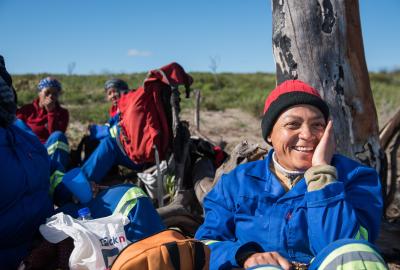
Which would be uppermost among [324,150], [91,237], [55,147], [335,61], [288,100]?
[335,61]

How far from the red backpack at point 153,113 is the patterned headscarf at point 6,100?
87.7 inches

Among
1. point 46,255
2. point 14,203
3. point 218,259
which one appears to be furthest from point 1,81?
point 218,259

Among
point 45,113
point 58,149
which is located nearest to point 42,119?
point 45,113

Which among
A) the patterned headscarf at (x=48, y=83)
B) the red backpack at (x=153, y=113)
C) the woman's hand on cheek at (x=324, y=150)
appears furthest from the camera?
the patterned headscarf at (x=48, y=83)

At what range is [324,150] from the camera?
6.75ft

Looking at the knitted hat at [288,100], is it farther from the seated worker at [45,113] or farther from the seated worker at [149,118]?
the seated worker at [45,113]

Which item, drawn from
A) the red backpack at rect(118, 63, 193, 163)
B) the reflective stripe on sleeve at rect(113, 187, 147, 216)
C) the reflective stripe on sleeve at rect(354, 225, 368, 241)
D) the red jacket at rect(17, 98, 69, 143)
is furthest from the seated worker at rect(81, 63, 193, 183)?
the reflective stripe on sleeve at rect(354, 225, 368, 241)

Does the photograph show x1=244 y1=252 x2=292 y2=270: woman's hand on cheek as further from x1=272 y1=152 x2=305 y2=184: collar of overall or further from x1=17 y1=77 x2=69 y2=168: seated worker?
x1=17 y1=77 x2=69 y2=168: seated worker

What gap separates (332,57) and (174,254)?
219 cm

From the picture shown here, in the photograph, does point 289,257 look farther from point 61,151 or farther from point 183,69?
point 61,151

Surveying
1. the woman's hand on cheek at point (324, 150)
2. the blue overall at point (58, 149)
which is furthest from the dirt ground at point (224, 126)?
the woman's hand on cheek at point (324, 150)

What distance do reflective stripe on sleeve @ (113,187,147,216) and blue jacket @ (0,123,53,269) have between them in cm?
45

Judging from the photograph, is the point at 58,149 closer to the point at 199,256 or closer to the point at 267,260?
the point at 199,256

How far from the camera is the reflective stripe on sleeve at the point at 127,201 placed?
2.78 meters
